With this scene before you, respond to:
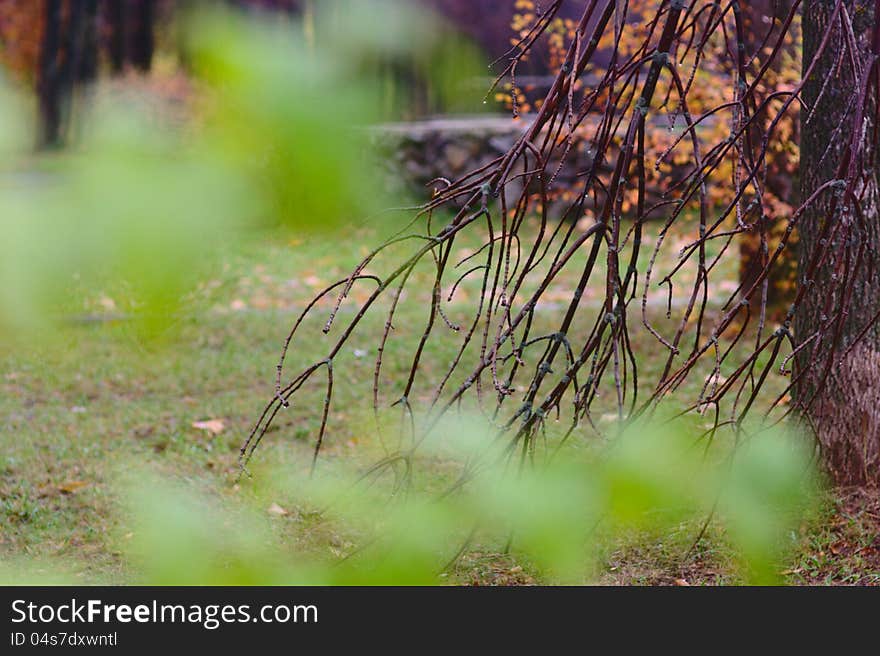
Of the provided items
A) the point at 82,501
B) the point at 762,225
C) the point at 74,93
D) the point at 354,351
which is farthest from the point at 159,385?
the point at 74,93

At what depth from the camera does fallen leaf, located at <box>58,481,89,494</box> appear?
457 centimetres

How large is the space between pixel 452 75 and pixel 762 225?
1.27 metres

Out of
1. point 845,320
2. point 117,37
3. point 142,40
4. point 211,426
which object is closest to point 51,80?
point 142,40

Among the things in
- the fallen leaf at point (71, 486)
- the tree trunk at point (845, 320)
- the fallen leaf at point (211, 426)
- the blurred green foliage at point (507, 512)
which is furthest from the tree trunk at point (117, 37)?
the fallen leaf at point (211, 426)

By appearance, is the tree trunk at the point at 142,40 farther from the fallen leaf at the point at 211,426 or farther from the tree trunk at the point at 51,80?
the fallen leaf at the point at 211,426

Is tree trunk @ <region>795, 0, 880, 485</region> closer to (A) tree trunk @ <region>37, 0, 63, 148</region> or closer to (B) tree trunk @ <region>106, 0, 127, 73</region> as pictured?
(B) tree trunk @ <region>106, 0, 127, 73</region>

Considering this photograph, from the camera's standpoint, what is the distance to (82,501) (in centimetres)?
443

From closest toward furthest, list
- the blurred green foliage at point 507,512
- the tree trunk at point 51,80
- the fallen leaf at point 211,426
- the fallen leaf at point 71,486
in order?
the tree trunk at point 51,80 → the blurred green foliage at point 507,512 → the fallen leaf at point 71,486 → the fallen leaf at point 211,426

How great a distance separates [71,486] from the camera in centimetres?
459

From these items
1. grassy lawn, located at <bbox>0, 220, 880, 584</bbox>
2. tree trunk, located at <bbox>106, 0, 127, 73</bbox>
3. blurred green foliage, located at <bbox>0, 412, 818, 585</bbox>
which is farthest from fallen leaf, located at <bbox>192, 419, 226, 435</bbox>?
blurred green foliage, located at <bbox>0, 412, 818, 585</bbox>

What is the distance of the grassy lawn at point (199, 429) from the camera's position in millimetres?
3250

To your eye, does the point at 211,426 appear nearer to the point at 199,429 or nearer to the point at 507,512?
the point at 199,429

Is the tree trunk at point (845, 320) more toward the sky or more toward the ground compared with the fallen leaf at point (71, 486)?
more toward the sky

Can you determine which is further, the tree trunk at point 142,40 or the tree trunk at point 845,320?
the tree trunk at point 845,320
